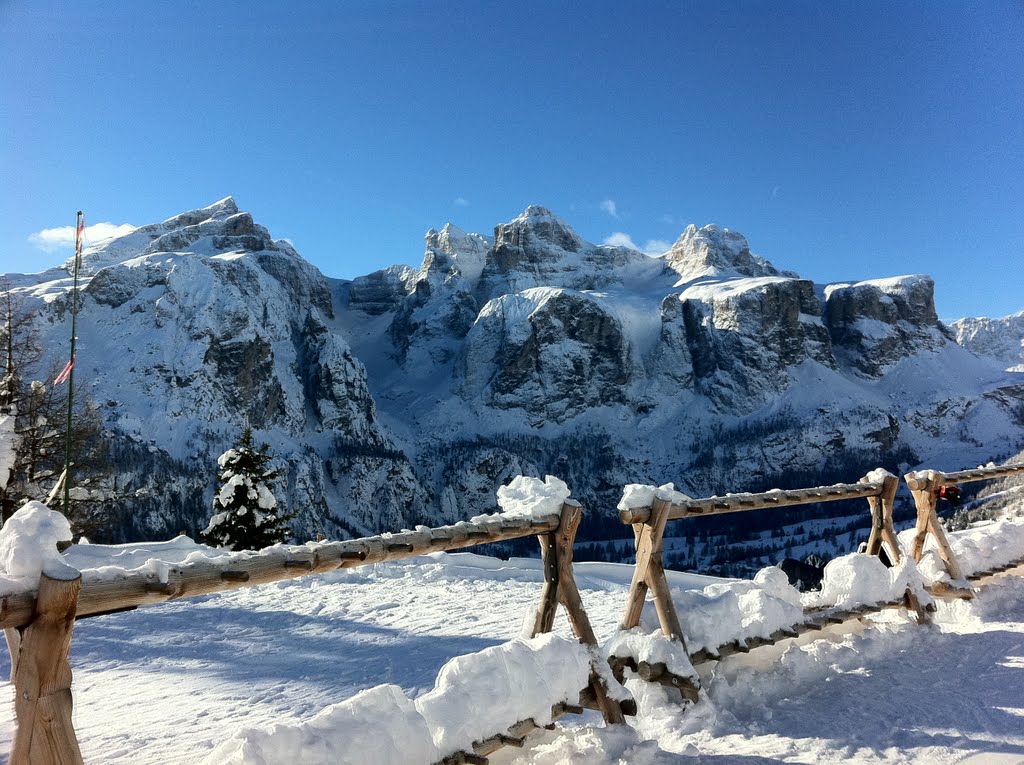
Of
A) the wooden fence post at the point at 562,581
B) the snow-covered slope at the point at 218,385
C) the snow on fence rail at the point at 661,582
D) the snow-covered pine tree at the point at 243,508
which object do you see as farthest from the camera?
the snow-covered slope at the point at 218,385

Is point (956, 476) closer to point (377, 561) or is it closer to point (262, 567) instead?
point (377, 561)

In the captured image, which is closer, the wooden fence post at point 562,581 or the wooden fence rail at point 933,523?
the wooden fence post at point 562,581

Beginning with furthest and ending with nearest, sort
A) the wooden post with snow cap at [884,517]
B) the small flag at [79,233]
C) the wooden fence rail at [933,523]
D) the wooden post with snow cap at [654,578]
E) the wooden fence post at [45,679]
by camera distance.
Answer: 1. the small flag at [79,233]
2. the wooden fence rail at [933,523]
3. the wooden post with snow cap at [884,517]
4. the wooden post with snow cap at [654,578]
5. the wooden fence post at [45,679]

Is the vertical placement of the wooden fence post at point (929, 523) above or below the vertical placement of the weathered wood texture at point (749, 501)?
below

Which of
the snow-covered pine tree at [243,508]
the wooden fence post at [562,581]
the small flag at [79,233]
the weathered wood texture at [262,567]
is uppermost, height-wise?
the small flag at [79,233]

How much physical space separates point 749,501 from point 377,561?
10.7ft

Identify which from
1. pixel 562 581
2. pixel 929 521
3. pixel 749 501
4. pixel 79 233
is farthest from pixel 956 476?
pixel 79 233

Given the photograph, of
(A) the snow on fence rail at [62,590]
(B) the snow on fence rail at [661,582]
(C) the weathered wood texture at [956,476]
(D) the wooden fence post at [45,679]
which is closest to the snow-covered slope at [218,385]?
(C) the weathered wood texture at [956,476]

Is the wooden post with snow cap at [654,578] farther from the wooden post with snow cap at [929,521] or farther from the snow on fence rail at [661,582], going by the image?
the wooden post with snow cap at [929,521]

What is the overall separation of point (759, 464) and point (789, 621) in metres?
195

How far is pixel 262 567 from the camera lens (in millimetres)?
3072

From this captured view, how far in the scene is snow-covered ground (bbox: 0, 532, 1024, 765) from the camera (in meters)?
3.88

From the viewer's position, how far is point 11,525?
91.1 inches

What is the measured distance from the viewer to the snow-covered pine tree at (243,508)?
20656 millimetres
